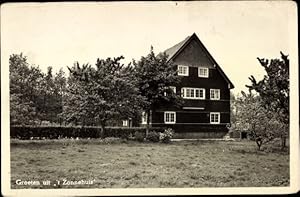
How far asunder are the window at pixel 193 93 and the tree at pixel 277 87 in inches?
14.0

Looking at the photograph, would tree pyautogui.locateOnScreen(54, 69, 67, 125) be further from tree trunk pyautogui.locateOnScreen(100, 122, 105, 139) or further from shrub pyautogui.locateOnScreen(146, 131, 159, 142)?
shrub pyautogui.locateOnScreen(146, 131, 159, 142)

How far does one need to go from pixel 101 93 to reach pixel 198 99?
2.43 ft

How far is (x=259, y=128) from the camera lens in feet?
12.0

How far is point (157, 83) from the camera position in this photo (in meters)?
3.62

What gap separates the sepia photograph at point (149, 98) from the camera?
11.1 feet

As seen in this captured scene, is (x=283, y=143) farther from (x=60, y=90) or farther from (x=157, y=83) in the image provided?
(x=60, y=90)

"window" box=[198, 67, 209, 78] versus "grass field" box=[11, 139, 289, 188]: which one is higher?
"window" box=[198, 67, 209, 78]

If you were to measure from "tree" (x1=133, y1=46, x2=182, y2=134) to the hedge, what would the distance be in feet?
0.65

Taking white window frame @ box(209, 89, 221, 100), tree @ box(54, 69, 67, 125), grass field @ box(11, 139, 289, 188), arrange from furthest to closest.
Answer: white window frame @ box(209, 89, 221, 100) < tree @ box(54, 69, 67, 125) < grass field @ box(11, 139, 289, 188)

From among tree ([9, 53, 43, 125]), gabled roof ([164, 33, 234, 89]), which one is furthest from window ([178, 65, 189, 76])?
tree ([9, 53, 43, 125])

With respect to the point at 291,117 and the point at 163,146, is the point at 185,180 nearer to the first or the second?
the point at 163,146

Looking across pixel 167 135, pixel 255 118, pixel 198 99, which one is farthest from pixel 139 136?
pixel 255 118

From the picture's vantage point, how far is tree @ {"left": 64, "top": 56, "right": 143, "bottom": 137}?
352 centimetres

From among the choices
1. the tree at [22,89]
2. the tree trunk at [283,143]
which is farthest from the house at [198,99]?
the tree at [22,89]
